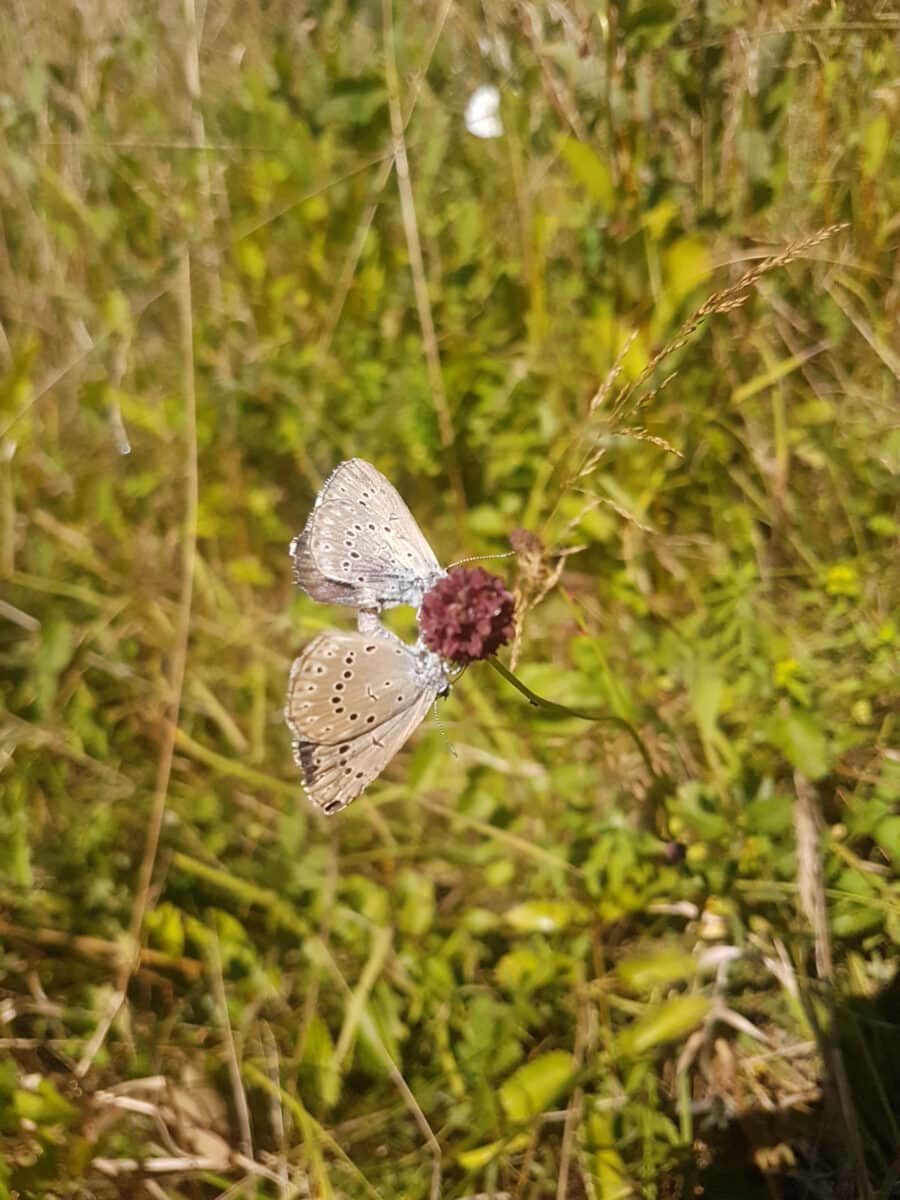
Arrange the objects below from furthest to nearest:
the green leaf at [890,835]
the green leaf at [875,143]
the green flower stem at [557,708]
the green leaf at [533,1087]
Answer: the green leaf at [875,143], the green leaf at [533,1087], the green leaf at [890,835], the green flower stem at [557,708]

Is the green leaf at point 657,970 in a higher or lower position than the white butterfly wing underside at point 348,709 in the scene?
lower

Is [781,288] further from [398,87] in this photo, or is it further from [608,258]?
[398,87]

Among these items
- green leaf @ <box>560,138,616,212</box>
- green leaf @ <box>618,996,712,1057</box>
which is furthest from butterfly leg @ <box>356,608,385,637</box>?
green leaf @ <box>560,138,616,212</box>

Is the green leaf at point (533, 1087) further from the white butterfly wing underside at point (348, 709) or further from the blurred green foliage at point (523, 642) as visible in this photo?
the white butterfly wing underside at point (348, 709)

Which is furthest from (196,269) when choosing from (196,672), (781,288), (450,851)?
(450,851)

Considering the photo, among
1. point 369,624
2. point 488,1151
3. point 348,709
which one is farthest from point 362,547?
point 488,1151

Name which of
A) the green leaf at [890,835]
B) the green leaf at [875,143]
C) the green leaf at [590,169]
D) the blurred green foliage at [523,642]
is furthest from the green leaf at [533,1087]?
the green leaf at [875,143]

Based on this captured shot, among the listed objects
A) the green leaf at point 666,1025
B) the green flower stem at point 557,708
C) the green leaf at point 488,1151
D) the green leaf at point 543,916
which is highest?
the green flower stem at point 557,708
